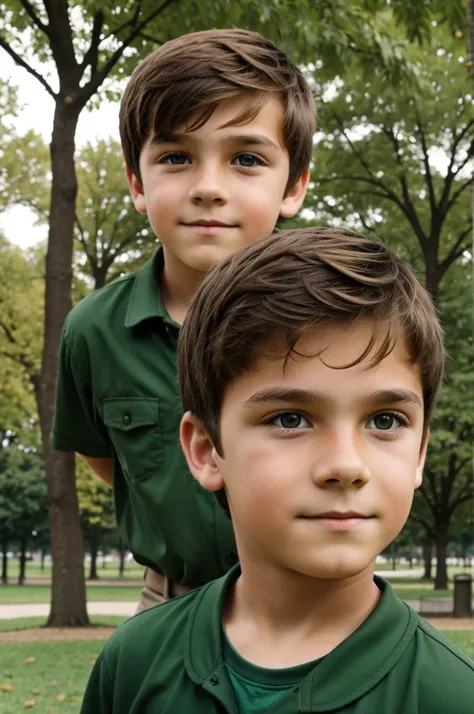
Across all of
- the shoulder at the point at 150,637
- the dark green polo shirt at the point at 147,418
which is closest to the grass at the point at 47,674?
the dark green polo shirt at the point at 147,418

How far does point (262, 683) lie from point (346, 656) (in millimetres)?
141

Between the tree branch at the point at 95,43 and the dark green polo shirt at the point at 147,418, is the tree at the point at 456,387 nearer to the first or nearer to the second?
the tree branch at the point at 95,43

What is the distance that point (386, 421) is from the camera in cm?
156

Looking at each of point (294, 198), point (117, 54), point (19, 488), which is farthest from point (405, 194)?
point (19, 488)

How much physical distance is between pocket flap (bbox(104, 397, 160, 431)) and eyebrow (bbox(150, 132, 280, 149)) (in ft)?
2.21

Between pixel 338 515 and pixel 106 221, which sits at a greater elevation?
pixel 106 221

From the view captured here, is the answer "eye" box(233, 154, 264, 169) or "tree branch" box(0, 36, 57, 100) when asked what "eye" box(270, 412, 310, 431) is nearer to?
"eye" box(233, 154, 264, 169)

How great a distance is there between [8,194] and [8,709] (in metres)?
17.8

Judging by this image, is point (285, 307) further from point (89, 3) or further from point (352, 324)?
point (89, 3)

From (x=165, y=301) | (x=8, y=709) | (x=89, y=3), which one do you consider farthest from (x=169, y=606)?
(x=89, y=3)

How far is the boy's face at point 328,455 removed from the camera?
150 centimetres

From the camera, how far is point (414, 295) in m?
1.65

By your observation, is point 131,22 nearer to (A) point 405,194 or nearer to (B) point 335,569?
(A) point 405,194

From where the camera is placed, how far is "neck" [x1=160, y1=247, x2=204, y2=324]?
2.70 metres
